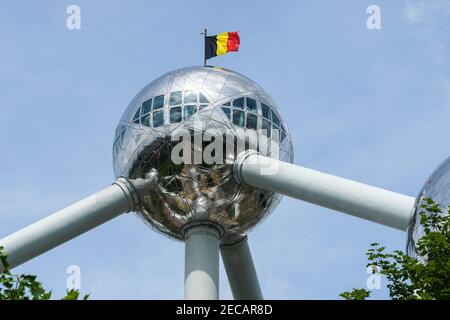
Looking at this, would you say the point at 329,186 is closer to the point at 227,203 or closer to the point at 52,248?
the point at 227,203

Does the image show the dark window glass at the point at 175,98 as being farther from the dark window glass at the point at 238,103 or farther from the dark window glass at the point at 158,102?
the dark window glass at the point at 238,103

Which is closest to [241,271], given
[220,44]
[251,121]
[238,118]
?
[251,121]

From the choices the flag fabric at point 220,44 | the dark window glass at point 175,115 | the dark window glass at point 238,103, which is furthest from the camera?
the flag fabric at point 220,44

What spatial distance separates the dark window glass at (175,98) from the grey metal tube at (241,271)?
366cm

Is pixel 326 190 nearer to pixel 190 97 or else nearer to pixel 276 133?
pixel 276 133

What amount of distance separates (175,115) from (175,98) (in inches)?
21.4

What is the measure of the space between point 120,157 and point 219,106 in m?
2.44

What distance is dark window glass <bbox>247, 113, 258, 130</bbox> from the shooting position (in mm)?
18388

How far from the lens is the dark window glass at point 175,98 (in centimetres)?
1839

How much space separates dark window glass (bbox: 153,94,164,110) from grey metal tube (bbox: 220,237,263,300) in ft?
12.0

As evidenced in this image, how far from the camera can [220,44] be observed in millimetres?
21438

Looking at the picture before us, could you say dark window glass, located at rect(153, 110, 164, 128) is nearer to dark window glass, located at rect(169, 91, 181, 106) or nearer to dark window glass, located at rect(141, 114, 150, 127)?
dark window glass, located at rect(141, 114, 150, 127)

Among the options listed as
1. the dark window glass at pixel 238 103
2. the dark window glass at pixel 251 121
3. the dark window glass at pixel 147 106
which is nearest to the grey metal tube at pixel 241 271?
the dark window glass at pixel 251 121
